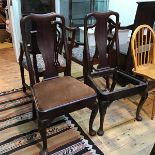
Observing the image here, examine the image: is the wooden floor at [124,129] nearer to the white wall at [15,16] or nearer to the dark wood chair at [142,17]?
the dark wood chair at [142,17]

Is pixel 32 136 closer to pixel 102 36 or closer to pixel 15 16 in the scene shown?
pixel 102 36

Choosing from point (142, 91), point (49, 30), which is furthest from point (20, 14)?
point (142, 91)

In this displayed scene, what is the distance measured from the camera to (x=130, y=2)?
12.1 ft

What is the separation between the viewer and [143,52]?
7.45ft

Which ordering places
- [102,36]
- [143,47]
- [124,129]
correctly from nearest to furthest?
[124,129] → [102,36] → [143,47]

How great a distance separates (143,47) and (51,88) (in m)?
1.14

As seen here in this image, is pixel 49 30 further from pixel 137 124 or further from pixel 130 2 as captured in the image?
pixel 130 2

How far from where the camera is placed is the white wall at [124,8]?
144 inches

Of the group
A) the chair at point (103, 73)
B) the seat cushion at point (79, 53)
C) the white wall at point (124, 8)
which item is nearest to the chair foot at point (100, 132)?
the chair at point (103, 73)

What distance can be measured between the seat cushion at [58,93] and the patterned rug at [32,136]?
43 cm

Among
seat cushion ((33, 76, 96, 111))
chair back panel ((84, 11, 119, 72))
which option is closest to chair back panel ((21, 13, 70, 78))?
seat cushion ((33, 76, 96, 111))

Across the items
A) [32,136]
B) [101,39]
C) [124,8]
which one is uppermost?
[124,8]

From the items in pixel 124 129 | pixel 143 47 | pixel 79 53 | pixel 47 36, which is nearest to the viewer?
pixel 47 36

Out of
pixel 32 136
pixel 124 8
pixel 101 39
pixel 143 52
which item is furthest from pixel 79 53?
pixel 124 8
